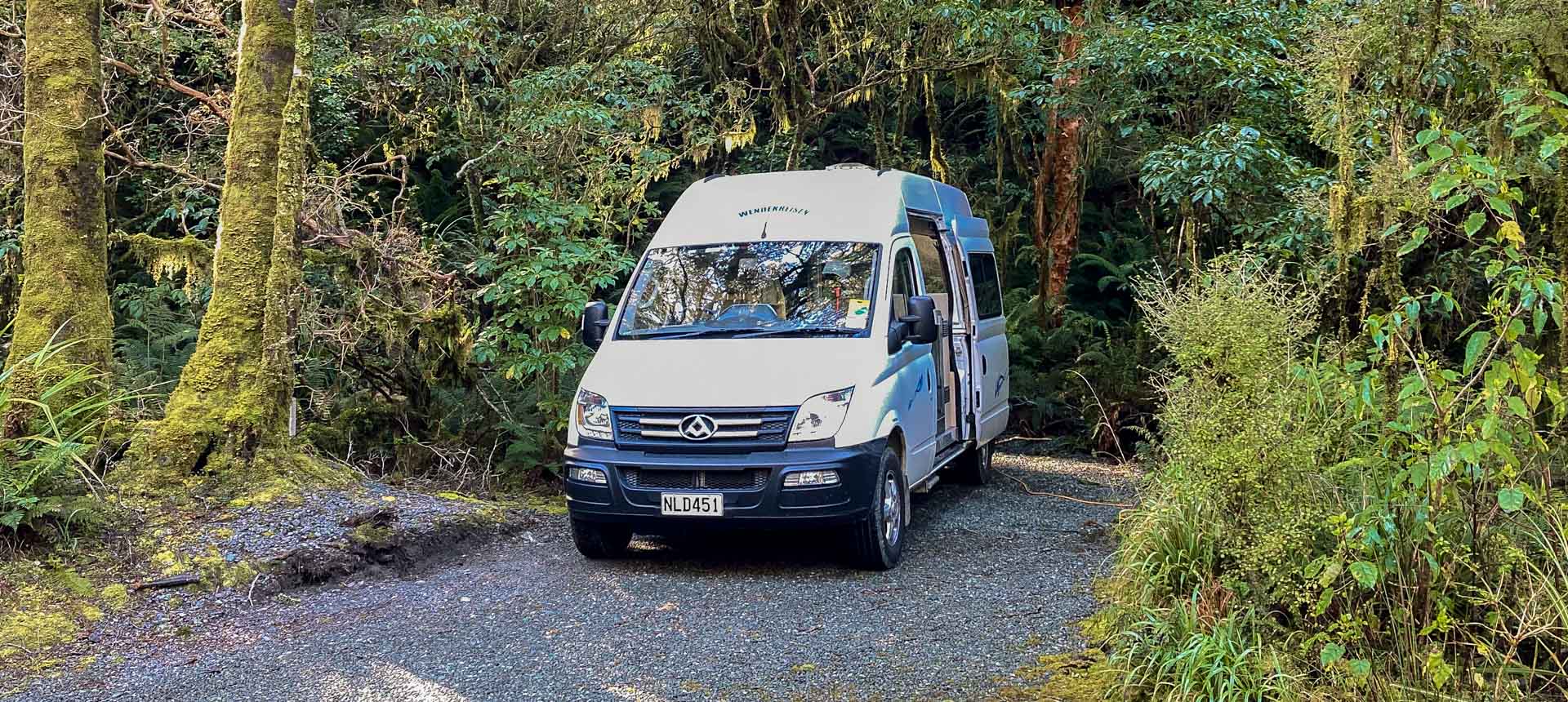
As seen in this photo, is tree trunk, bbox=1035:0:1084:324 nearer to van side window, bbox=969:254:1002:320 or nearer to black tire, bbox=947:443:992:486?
van side window, bbox=969:254:1002:320

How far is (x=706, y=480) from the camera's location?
6805mm

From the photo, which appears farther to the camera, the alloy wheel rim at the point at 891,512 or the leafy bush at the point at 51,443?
the alloy wheel rim at the point at 891,512

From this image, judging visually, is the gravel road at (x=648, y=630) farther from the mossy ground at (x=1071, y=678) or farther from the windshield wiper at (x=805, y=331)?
the windshield wiper at (x=805, y=331)

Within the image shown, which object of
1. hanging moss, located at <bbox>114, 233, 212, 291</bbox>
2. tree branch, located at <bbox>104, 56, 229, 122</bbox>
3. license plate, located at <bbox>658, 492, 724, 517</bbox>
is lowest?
license plate, located at <bbox>658, 492, 724, 517</bbox>

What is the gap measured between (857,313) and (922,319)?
411mm

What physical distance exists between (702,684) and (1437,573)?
9.43 feet

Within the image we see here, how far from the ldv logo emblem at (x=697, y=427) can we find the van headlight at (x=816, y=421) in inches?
18.0

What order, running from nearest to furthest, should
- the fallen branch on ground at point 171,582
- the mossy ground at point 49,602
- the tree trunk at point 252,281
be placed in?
the mossy ground at point 49,602, the fallen branch on ground at point 171,582, the tree trunk at point 252,281

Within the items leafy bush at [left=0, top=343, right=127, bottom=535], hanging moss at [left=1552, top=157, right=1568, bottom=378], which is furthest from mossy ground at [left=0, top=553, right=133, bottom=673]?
hanging moss at [left=1552, top=157, right=1568, bottom=378]

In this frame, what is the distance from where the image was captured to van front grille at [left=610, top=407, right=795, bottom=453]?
679 centimetres

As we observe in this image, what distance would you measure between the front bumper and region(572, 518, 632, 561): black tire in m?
0.39

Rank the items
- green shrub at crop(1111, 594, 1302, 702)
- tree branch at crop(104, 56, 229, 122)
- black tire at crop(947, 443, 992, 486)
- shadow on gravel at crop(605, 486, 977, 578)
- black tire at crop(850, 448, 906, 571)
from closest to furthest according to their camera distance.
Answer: green shrub at crop(1111, 594, 1302, 702) → black tire at crop(850, 448, 906, 571) → shadow on gravel at crop(605, 486, 977, 578) → tree branch at crop(104, 56, 229, 122) → black tire at crop(947, 443, 992, 486)

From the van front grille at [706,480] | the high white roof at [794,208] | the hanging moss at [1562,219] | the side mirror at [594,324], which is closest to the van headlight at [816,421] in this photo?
the van front grille at [706,480]

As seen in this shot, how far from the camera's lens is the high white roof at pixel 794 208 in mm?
8016
